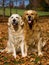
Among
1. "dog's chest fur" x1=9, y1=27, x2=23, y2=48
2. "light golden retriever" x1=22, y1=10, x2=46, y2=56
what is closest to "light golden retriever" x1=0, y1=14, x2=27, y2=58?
"dog's chest fur" x1=9, y1=27, x2=23, y2=48

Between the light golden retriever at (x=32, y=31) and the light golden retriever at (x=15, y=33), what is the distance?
7.2 inches

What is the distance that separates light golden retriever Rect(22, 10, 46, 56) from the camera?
8.73 meters

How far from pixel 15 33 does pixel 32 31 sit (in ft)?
1.74

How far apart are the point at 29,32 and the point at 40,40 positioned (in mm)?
448

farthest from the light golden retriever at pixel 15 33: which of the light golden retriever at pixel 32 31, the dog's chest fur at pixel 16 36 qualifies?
the light golden retriever at pixel 32 31

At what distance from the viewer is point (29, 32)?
A: 359 inches

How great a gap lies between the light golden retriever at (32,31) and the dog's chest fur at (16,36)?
0.21 m

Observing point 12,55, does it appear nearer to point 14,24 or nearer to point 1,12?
point 14,24

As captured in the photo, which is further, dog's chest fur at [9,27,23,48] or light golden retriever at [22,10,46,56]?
dog's chest fur at [9,27,23,48]

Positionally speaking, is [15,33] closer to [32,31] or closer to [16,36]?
[16,36]

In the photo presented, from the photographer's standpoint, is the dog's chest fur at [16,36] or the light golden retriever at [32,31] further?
the dog's chest fur at [16,36]

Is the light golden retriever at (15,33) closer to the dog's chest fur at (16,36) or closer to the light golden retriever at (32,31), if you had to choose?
the dog's chest fur at (16,36)

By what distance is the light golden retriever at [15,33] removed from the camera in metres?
8.70

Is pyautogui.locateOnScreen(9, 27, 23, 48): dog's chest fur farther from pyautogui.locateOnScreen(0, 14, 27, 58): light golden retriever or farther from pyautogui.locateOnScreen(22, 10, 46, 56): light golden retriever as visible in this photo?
pyautogui.locateOnScreen(22, 10, 46, 56): light golden retriever
